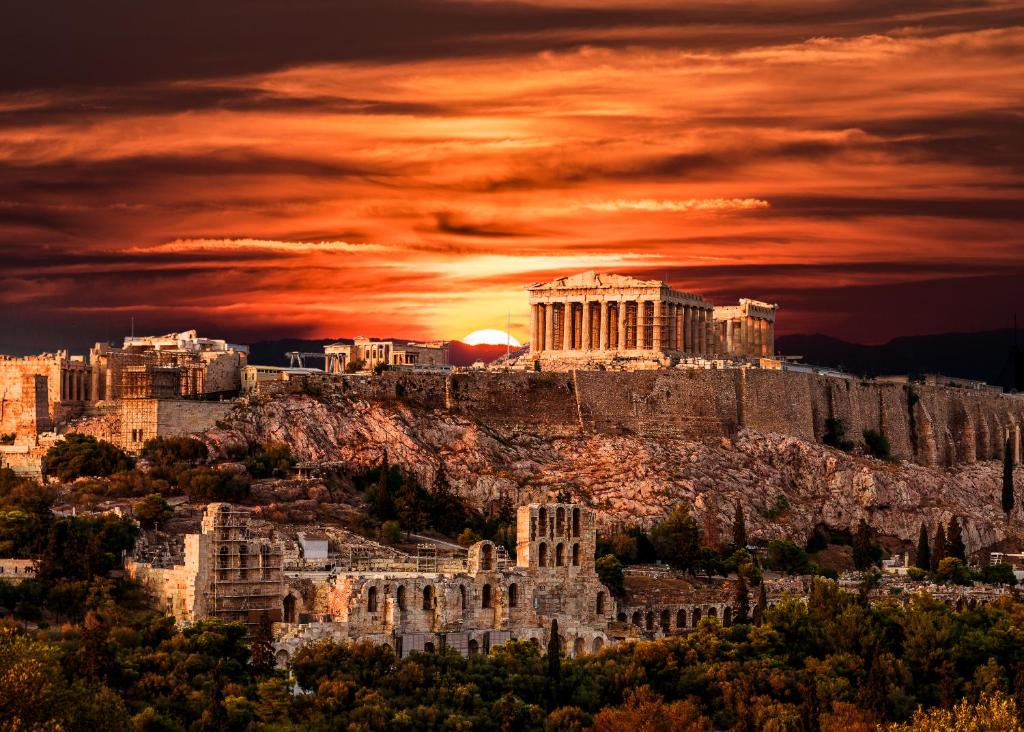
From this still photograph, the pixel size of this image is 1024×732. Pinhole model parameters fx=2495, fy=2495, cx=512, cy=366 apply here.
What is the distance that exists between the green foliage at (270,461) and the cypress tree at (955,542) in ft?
111

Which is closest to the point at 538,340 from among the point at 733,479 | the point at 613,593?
the point at 733,479

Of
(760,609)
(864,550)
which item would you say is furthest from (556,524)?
(864,550)

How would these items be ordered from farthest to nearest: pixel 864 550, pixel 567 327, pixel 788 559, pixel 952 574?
pixel 567 327, pixel 864 550, pixel 788 559, pixel 952 574

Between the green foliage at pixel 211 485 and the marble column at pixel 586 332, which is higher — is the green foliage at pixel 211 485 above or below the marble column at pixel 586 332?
below

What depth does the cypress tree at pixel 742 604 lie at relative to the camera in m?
104

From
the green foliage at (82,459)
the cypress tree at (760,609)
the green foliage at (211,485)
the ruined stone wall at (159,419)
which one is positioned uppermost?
the ruined stone wall at (159,419)

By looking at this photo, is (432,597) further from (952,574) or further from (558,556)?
(952,574)

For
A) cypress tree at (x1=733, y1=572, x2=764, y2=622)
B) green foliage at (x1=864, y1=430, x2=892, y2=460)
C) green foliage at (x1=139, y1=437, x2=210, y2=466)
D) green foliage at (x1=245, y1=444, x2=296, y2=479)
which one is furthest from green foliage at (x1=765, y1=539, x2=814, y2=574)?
green foliage at (x1=864, y1=430, x2=892, y2=460)

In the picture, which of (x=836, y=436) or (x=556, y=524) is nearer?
(x=556, y=524)

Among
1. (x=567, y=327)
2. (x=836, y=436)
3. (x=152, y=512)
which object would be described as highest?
(x=567, y=327)

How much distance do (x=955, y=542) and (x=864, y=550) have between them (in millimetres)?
4681

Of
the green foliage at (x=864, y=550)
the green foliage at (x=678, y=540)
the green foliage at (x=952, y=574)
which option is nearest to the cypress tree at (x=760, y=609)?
the green foliage at (x=678, y=540)

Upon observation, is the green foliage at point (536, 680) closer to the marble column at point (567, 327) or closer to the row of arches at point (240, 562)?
the row of arches at point (240, 562)

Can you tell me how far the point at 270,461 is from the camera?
117 m
